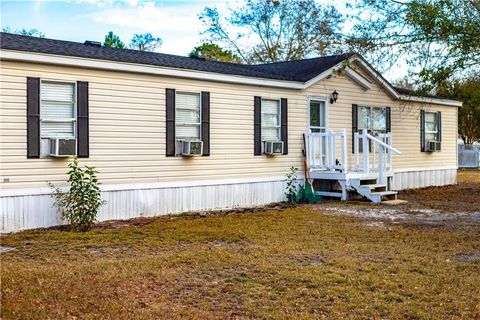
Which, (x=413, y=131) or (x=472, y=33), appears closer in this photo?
(x=472, y=33)

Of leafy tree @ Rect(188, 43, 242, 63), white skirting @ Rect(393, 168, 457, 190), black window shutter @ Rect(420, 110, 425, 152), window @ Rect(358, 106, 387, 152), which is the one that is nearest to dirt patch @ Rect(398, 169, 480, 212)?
white skirting @ Rect(393, 168, 457, 190)

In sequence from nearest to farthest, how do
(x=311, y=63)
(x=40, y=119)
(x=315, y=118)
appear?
1. (x=40, y=119)
2. (x=315, y=118)
3. (x=311, y=63)

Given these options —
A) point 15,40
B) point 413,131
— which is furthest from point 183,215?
point 413,131

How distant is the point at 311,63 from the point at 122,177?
7.29 meters

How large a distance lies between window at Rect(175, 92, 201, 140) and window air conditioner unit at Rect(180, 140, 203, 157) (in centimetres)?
20

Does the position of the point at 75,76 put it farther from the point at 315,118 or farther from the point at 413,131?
the point at 413,131

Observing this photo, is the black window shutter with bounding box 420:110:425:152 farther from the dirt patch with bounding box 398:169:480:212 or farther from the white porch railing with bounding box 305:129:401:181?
the white porch railing with bounding box 305:129:401:181

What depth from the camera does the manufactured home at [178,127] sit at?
29.7 ft

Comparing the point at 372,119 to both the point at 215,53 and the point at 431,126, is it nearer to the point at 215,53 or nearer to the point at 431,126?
the point at 431,126

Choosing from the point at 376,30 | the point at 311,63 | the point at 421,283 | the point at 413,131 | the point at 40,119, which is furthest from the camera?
the point at 413,131

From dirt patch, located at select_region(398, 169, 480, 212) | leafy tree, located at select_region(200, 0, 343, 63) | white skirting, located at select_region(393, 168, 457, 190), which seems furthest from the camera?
leafy tree, located at select_region(200, 0, 343, 63)

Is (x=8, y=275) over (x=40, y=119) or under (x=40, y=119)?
under

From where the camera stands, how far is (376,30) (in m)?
13.0

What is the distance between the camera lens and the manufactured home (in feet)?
29.7
